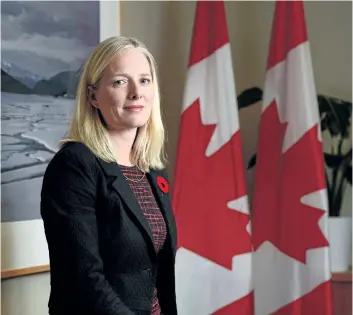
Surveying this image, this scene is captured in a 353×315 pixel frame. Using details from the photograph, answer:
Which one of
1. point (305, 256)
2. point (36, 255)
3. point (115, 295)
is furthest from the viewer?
point (305, 256)

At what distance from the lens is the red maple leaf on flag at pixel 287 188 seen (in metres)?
2.27

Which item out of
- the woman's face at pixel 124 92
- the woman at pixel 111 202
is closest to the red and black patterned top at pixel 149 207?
the woman at pixel 111 202

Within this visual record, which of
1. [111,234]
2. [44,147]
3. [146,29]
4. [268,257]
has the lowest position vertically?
[268,257]

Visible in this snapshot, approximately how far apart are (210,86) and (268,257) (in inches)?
26.6

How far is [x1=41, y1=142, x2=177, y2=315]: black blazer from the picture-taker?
1331 millimetres

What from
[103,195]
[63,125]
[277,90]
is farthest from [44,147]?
[277,90]

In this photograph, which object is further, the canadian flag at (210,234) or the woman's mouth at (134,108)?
the canadian flag at (210,234)

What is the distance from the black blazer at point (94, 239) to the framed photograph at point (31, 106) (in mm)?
557

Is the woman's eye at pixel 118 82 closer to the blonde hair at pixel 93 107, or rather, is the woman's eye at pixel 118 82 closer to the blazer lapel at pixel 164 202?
the blonde hair at pixel 93 107

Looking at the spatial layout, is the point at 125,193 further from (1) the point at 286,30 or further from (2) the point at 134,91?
(1) the point at 286,30

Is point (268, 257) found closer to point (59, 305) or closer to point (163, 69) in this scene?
point (163, 69)

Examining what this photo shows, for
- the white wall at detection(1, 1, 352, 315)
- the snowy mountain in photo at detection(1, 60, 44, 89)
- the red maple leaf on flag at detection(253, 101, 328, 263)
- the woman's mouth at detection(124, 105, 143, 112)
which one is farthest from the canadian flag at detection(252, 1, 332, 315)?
the woman's mouth at detection(124, 105, 143, 112)

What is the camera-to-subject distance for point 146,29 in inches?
101

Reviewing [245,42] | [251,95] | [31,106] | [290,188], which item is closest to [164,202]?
[31,106]
